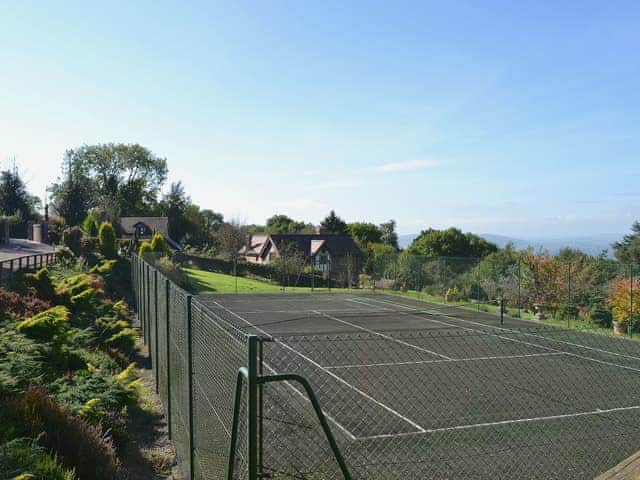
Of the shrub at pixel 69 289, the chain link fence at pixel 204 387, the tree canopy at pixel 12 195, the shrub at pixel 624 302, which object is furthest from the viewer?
the tree canopy at pixel 12 195

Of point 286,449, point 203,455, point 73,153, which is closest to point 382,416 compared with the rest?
point 286,449

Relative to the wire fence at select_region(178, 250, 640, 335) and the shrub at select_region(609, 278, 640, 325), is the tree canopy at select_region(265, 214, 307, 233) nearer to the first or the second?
the wire fence at select_region(178, 250, 640, 335)

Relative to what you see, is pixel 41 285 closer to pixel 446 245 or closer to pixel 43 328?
pixel 43 328

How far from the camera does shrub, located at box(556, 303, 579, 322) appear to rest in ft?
78.3

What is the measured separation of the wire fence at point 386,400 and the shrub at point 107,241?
16311mm

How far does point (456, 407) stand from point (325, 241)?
5390cm

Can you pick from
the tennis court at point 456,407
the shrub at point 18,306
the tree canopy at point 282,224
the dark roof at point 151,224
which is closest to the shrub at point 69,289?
the shrub at point 18,306

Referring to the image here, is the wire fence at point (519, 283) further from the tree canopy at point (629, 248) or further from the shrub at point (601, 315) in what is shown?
the tree canopy at point (629, 248)

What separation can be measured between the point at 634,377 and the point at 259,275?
1439 inches

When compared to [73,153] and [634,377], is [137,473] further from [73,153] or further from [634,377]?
[73,153]

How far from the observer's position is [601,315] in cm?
2225

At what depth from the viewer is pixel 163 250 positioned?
3766cm

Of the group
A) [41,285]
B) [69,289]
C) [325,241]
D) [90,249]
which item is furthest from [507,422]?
[325,241]

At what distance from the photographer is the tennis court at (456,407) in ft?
24.0
